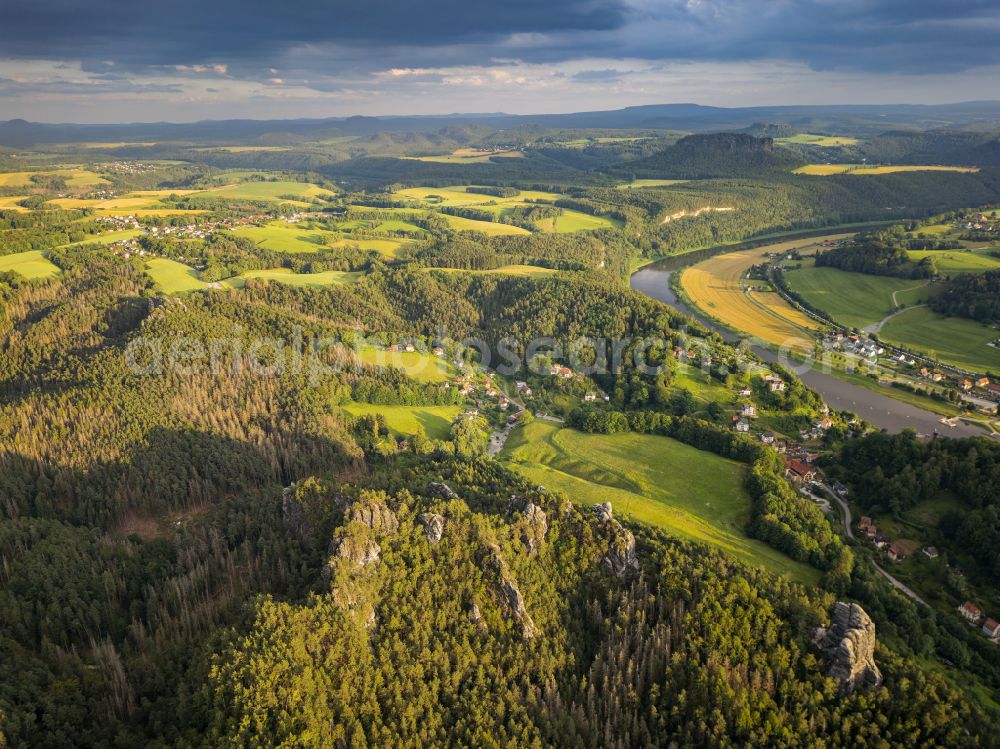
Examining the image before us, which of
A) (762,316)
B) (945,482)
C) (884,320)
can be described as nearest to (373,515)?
(945,482)

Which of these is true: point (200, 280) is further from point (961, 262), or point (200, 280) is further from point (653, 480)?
point (961, 262)

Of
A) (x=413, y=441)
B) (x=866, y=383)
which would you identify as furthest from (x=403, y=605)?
(x=866, y=383)

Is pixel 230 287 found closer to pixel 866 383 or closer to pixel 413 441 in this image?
pixel 413 441

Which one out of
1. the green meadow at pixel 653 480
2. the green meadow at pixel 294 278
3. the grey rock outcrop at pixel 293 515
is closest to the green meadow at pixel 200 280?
the green meadow at pixel 294 278

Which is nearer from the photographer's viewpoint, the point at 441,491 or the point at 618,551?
the point at 618,551

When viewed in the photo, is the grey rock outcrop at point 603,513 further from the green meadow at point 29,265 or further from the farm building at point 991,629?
the green meadow at point 29,265
